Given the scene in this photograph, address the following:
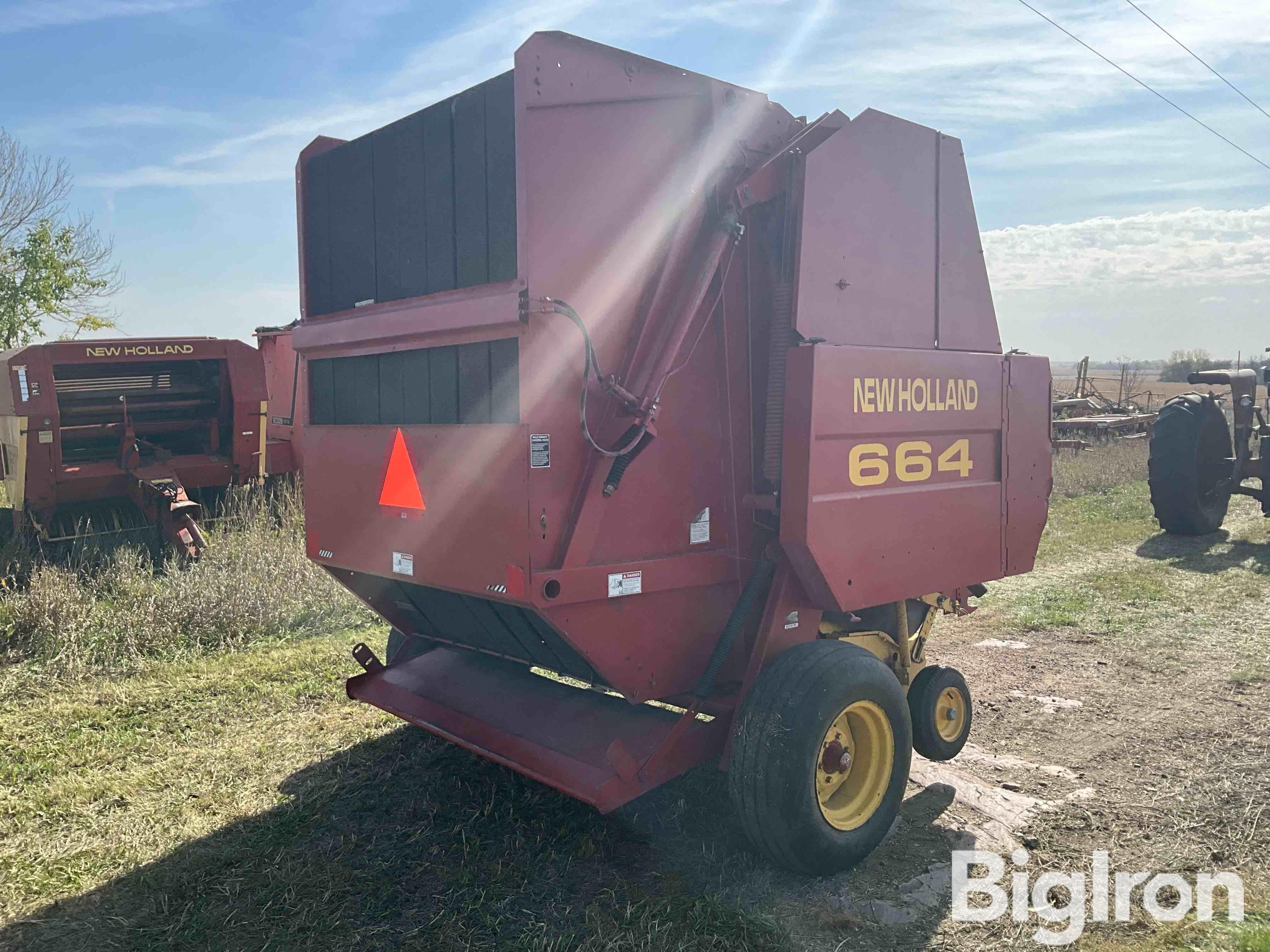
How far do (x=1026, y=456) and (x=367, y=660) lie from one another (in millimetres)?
3298

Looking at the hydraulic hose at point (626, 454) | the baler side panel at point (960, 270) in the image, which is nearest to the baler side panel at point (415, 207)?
the hydraulic hose at point (626, 454)

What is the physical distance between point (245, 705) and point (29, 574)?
2950mm

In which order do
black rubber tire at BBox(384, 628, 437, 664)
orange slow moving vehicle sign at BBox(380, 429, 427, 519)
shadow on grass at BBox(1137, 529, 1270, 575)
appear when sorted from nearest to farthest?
1. orange slow moving vehicle sign at BBox(380, 429, 427, 519)
2. black rubber tire at BBox(384, 628, 437, 664)
3. shadow on grass at BBox(1137, 529, 1270, 575)

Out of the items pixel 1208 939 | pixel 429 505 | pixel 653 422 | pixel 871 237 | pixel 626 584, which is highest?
pixel 871 237

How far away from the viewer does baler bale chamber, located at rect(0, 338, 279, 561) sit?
8297 millimetres

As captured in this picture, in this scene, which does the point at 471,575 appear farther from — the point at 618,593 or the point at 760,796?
the point at 760,796

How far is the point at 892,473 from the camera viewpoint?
4.03 m

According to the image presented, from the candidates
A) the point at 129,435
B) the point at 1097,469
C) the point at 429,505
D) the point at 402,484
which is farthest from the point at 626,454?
the point at 1097,469

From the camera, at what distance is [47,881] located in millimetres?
3496

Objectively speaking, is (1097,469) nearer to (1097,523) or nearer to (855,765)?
(1097,523)

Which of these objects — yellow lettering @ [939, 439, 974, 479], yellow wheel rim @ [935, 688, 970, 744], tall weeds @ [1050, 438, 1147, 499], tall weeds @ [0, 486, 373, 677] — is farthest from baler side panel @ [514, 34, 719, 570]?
tall weeds @ [1050, 438, 1147, 499]

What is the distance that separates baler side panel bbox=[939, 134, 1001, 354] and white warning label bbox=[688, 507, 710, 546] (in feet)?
4.70

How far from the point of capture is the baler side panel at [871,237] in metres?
3.84

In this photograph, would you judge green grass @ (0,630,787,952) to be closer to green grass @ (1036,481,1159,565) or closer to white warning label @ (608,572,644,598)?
white warning label @ (608,572,644,598)
